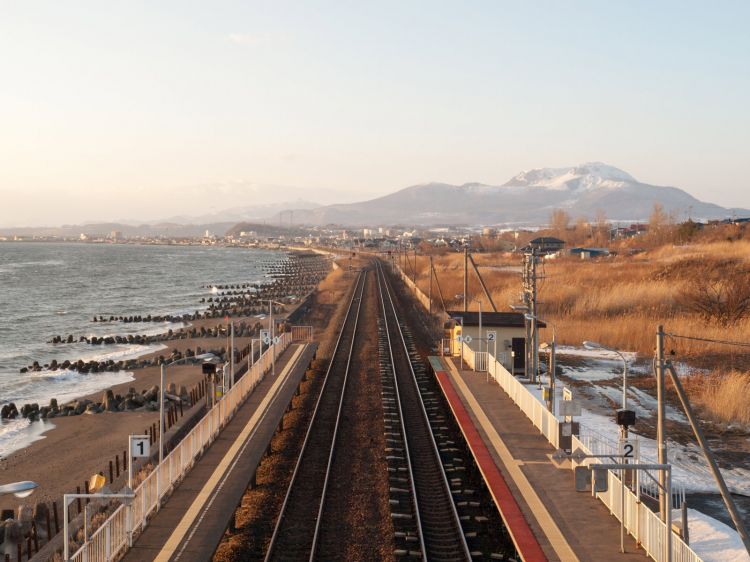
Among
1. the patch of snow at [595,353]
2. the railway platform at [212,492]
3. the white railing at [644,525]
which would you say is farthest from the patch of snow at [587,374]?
the white railing at [644,525]

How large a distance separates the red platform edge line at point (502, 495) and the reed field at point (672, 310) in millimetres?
4782

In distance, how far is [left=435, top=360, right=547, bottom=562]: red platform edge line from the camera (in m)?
11.1

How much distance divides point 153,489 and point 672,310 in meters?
34.4

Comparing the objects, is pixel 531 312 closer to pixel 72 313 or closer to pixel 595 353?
pixel 595 353

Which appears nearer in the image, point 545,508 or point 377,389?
point 545,508

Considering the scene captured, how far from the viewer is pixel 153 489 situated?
1289 cm

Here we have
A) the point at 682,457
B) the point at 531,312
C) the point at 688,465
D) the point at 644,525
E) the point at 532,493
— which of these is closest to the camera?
the point at 644,525

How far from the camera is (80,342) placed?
49.7m

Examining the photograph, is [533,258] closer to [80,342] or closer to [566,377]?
[566,377]

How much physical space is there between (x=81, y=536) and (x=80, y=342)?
38.6m

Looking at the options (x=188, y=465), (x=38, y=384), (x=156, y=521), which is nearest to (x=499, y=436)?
(x=188, y=465)

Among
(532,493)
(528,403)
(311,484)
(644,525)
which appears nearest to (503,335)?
(528,403)

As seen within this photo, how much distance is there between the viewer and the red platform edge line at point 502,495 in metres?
11.1

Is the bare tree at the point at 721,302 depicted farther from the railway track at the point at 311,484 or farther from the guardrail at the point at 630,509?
the guardrail at the point at 630,509
